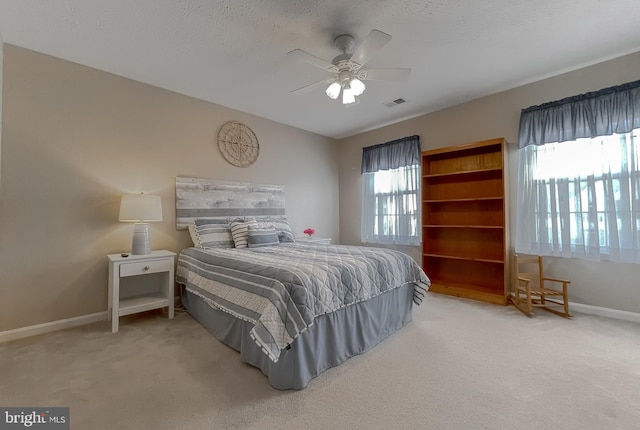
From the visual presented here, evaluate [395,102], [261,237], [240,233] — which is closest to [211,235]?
[240,233]

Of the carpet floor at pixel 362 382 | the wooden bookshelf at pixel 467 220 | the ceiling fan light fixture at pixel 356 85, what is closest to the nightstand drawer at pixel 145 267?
the carpet floor at pixel 362 382

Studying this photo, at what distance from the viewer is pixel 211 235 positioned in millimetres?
3299

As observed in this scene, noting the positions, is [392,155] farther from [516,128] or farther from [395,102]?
[516,128]

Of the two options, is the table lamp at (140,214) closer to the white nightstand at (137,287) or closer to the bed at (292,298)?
the white nightstand at (137,287)

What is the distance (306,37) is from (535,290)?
11.4 feet

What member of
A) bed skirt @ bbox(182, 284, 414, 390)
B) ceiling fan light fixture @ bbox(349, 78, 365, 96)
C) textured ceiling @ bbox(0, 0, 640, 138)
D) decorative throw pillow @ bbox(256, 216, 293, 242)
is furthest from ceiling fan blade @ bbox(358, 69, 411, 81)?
decorative throw pillow @ bbox(256, 216, 293, 242)

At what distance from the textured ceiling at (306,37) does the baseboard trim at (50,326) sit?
8.42ft

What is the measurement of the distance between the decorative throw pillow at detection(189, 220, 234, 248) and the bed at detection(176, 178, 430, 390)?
0.01 metres

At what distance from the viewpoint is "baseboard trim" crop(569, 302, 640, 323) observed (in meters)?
2.70

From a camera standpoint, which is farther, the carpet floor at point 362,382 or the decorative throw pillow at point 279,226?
the decorative throw pillow at point 279,226

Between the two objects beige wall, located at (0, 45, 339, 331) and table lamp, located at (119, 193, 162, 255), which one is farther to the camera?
table lamp, located at (119, 193, 162, 255)

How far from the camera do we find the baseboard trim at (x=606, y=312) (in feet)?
8.87

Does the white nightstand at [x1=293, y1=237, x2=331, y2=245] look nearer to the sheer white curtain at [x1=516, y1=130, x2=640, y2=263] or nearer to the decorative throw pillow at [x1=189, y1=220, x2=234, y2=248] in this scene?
the decorative throw pillow at [x1=189, y1=220, x2=234, y2=248]

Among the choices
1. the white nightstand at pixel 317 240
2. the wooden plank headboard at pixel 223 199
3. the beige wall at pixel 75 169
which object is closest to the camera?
the beige wall at pixel 75 169
